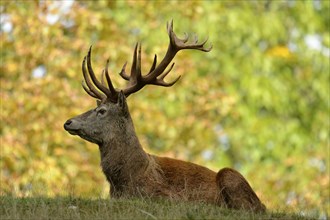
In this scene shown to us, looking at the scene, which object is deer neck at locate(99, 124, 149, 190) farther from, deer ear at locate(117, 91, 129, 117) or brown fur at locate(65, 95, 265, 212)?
deer ear at locate(117, 91, 129, 117)

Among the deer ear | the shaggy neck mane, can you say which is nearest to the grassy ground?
the shaggy neck mane

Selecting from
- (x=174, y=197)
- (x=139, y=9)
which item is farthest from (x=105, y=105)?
(x=139, y=9)

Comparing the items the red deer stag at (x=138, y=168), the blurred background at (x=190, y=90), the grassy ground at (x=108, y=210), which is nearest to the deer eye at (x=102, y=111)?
the red deer stag at (x=138, y=168)

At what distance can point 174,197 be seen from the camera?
1020 centimetres

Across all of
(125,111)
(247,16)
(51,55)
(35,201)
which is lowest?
(35,201)

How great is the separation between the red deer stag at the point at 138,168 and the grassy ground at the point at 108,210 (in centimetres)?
59

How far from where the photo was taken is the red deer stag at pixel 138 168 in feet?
33.5

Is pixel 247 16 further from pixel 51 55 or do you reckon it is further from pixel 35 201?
pixel 35 201

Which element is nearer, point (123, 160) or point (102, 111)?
point (123, 160)

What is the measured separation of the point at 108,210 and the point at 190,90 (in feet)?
44.5

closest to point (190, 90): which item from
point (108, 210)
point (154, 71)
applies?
point (154, 71)

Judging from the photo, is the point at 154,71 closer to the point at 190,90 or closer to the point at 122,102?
the point at 122,102

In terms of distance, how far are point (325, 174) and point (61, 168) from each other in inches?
273

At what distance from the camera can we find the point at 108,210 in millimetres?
9008
